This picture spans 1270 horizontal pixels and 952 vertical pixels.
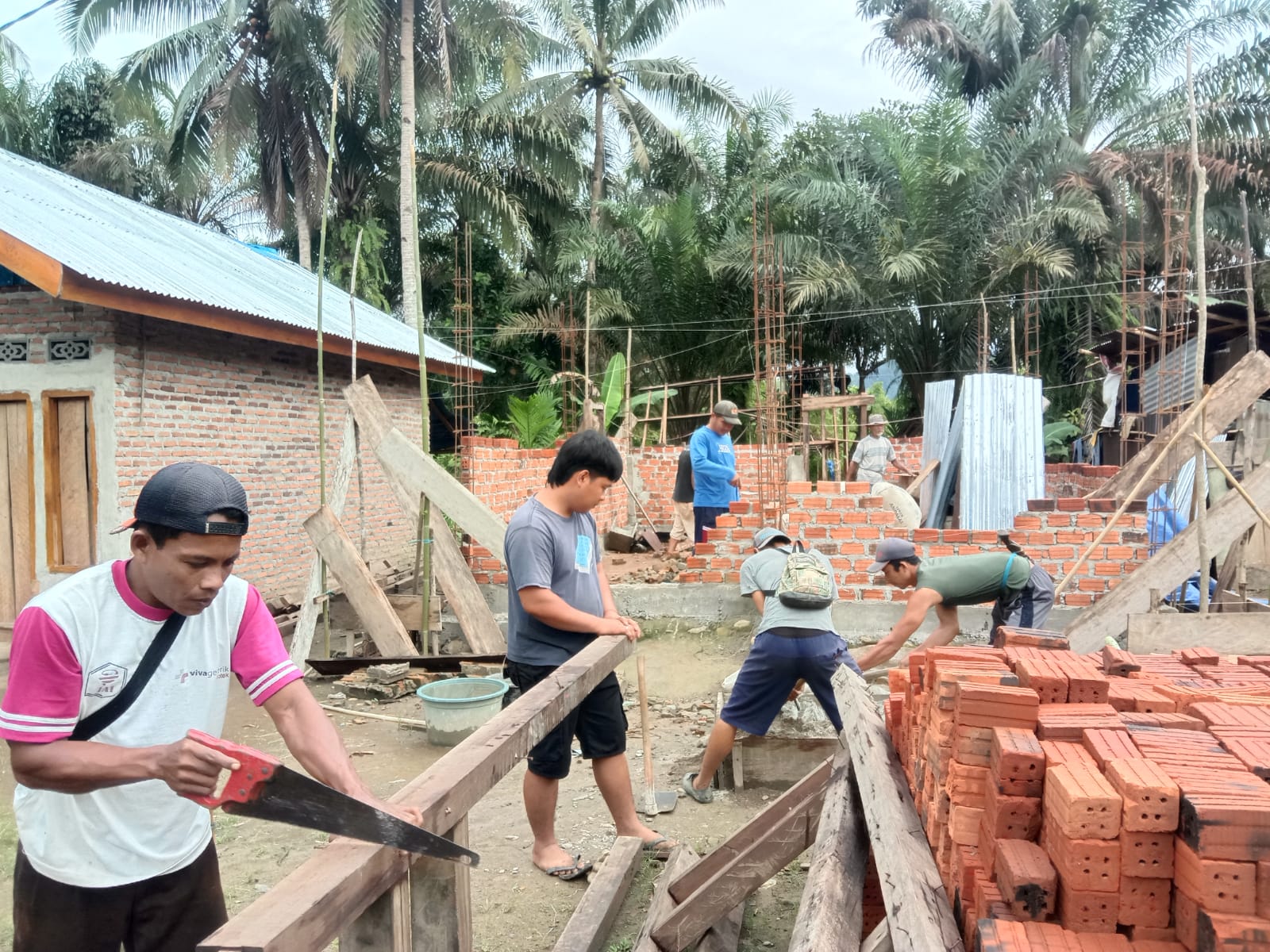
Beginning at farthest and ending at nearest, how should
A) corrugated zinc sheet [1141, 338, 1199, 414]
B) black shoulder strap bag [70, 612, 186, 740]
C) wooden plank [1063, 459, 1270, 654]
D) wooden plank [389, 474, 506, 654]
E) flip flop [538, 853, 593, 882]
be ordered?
corrugated zinc sheet [1141, 338, 1199, 414], wooden plank [389, 474, 506, 654], wooden plank [1063, 459, 1270, 654], flip flop [538, 853, 593, 882], black shoulder strap bag [70, 612, 186, 740]

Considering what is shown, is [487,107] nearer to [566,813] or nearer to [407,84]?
[407,84]

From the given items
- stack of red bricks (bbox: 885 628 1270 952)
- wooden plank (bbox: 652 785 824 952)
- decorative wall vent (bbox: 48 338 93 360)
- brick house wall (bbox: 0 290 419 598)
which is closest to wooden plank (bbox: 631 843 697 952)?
wooden plank (bbox: 652 785 824 952)

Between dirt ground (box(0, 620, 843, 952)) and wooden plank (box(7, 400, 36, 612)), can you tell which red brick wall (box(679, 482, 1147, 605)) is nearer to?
dirt ground (box(0, 620, 843, 952))

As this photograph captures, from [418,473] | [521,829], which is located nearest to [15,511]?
[418,473]

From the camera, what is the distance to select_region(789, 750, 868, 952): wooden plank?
84.6 inches

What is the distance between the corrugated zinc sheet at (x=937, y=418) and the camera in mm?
10312

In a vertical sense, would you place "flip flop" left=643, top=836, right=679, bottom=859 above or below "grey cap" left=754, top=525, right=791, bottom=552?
below

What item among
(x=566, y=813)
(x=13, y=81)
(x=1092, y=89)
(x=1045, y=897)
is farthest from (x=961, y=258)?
(x=13, y=81)

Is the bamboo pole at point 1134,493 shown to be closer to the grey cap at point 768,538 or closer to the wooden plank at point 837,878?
the grey cap at point 768,538

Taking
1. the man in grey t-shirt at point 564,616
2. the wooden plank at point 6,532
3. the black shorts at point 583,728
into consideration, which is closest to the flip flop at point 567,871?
the man in grey t-shirt at point 564,616

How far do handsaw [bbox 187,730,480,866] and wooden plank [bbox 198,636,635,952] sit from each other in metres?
0.04

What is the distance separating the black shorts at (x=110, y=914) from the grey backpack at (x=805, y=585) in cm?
290

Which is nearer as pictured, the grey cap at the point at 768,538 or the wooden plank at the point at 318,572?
the grey cap at the point at 768,538

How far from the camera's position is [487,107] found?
20672 mm
